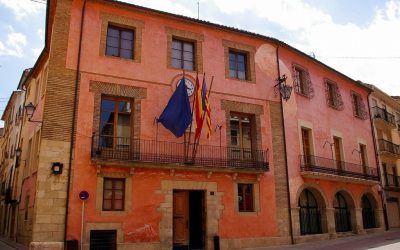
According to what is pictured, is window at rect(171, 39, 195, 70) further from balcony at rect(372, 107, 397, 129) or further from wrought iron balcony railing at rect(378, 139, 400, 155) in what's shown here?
wrought iron balcony railing at rect(378, 139, 400, 155)

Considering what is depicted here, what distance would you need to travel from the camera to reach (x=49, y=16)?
1539 cm

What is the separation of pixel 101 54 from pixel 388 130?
2165 cm

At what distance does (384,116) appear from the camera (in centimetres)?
2611

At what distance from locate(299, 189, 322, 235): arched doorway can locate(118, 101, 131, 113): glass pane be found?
28.8ft

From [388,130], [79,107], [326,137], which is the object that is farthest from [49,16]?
[388,130]

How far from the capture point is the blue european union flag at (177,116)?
13.1 m

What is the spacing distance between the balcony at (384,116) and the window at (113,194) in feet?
61.2

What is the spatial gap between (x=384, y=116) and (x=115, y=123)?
20394 mm

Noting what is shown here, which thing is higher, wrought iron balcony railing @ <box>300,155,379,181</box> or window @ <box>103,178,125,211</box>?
wrought iron balcony railing @ <box>300,155,379,181</box>

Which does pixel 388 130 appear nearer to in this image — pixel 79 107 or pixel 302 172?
pixel 302 172

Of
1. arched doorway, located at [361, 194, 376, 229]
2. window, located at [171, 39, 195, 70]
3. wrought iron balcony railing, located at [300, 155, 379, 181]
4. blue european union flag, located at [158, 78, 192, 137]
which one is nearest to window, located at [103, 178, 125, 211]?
blue european union flag, located at [158, 78, 192, 137]

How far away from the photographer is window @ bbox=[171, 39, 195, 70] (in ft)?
49.2

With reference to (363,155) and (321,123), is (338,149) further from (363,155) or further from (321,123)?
(363,155)

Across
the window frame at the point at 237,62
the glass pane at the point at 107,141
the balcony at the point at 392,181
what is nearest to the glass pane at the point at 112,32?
the glass pane at the point at 107,141
